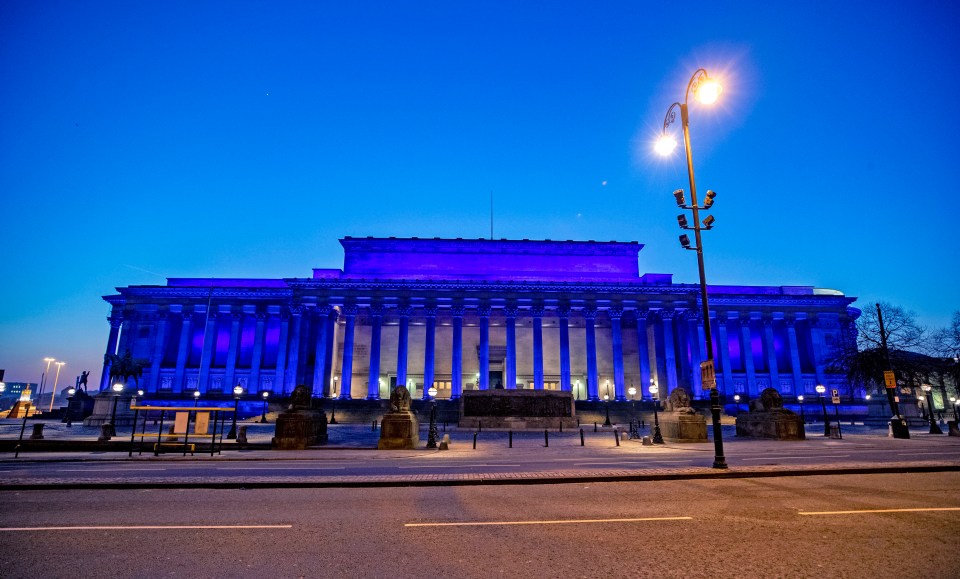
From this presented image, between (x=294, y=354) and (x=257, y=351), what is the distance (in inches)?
298

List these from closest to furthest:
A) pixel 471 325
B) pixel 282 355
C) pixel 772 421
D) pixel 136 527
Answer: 1. pixel 136 527
2. pixel 772 421
3. pixel 282 355
4. pixel 471 325

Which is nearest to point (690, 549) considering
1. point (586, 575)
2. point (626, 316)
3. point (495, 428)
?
point (586, 575)

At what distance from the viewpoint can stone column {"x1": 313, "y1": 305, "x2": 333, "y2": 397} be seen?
2300 inches

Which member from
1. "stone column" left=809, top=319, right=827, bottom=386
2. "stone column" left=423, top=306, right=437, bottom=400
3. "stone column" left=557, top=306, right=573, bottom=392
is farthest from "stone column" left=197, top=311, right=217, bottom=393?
"stone column" left=809, top=319, right=827, bottom=386

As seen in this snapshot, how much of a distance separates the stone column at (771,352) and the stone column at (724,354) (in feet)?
17.2

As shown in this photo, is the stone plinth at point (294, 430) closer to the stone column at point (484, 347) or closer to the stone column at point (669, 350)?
the stone column at point (484, 347)

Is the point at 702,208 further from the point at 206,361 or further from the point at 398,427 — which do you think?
the point at 206,361

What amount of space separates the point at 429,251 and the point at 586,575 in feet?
210

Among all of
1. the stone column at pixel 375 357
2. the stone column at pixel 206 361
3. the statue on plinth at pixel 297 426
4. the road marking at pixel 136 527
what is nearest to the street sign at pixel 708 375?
the road marking at pixel 136 527

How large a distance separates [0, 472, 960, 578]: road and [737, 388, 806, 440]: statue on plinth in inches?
656

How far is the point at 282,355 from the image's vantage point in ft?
202

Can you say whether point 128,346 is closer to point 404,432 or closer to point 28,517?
point 404,432

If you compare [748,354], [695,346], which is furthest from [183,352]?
[748,354]

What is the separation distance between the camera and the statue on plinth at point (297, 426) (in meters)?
21.4
